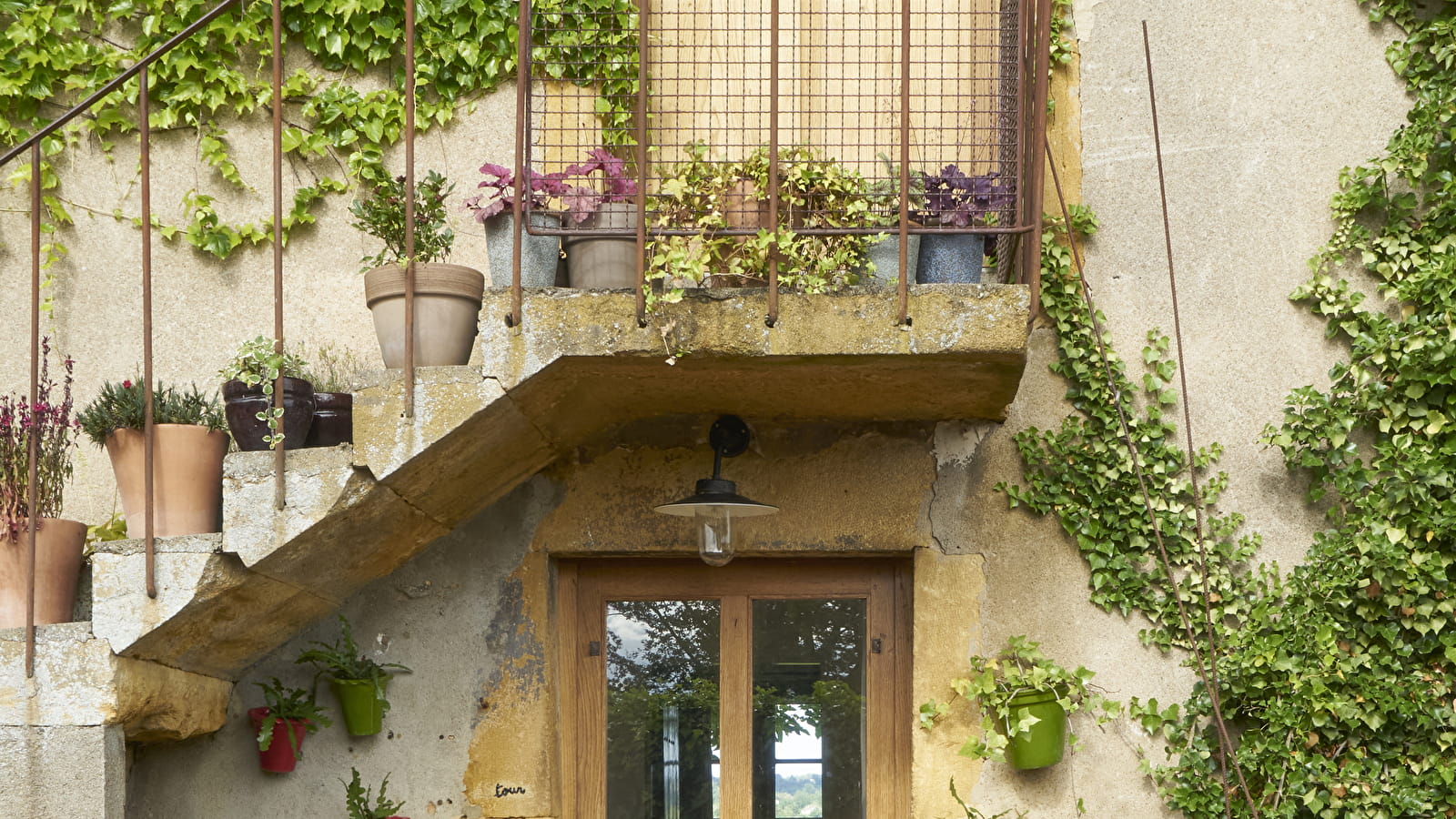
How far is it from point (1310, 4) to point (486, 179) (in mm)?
2857

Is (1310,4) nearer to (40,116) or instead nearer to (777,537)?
(777,537)

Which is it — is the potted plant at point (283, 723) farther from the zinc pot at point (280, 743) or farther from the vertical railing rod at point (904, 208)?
the vertical railing rod at point (904, 208)

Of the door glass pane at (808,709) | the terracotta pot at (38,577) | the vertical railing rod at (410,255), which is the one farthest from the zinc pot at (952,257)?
the terracotta pot at (38,577)

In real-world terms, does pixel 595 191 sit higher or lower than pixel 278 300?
higher

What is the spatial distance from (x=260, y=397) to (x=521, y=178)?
90 centimetres

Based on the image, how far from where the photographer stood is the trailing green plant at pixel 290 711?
13.8 feet

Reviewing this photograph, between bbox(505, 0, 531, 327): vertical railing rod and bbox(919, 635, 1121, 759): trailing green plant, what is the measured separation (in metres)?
1.85

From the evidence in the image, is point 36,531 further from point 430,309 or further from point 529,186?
point 529,186

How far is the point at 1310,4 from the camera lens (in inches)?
180

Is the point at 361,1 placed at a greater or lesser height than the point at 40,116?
greater

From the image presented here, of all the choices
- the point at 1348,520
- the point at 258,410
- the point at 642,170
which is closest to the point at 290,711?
the point at 258,410

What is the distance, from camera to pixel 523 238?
12.3 feet

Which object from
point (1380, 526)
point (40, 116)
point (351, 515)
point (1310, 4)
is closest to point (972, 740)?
point (1380, 526)

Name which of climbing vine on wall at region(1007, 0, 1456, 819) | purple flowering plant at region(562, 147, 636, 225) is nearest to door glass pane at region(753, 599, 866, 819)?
climbing vine on wall at region(1007, 0, 1456, 819)
